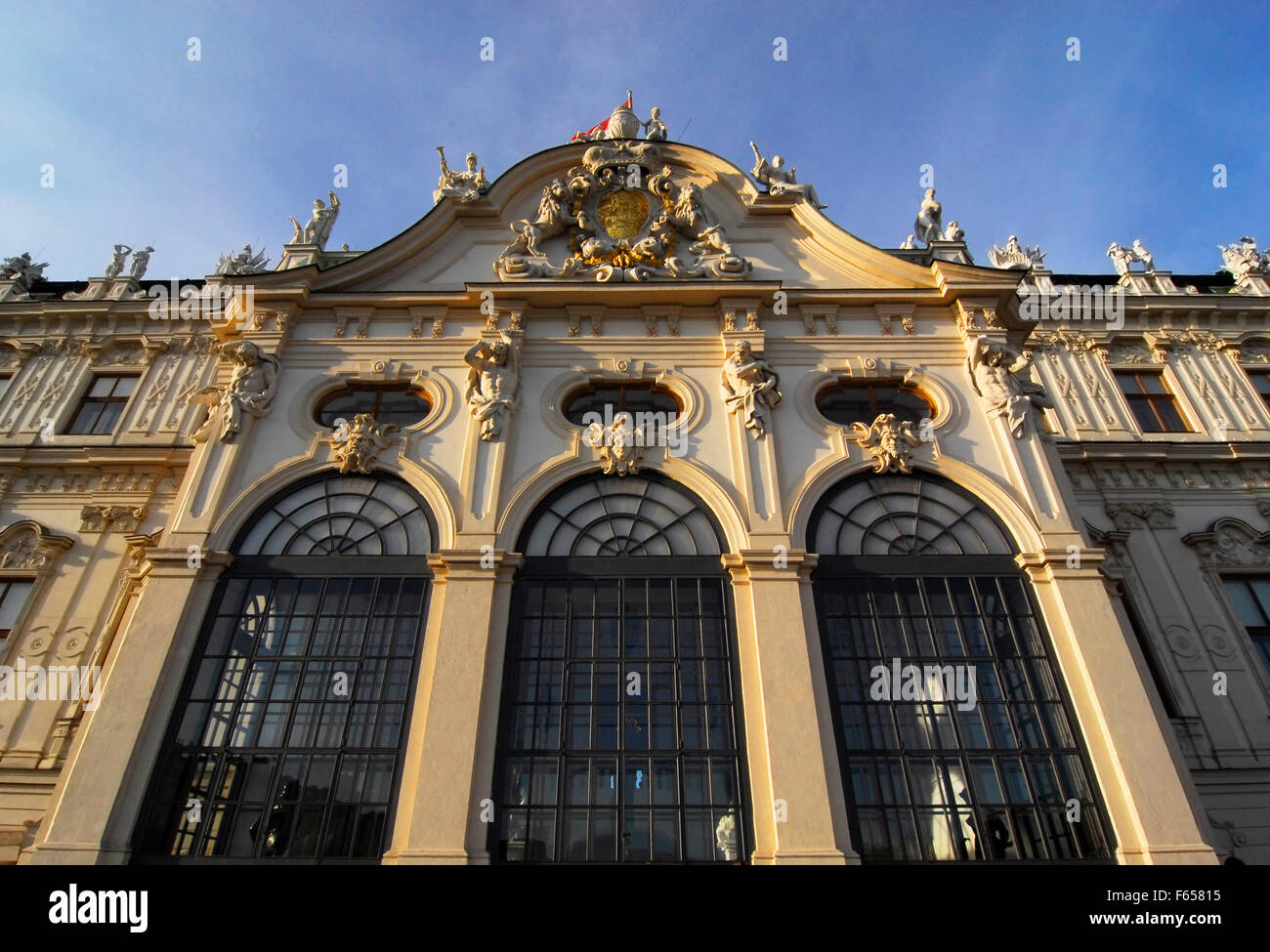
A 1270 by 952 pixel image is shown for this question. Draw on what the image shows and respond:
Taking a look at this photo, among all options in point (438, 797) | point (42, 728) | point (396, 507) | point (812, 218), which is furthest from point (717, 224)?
point (42, 728)

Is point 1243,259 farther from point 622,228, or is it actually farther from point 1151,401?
point 622,228

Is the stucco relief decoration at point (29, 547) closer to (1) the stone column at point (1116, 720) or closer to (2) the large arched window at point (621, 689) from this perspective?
(2) the large arched window at point (621, 689)

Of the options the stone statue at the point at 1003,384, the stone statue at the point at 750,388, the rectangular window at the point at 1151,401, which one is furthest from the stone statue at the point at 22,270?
the rectangular window at the point at 1151,401

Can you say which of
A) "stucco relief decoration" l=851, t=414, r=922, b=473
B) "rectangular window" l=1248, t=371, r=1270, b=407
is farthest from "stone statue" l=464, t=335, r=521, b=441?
"rectangular window" l=1248, t=371, r=1270, b=407

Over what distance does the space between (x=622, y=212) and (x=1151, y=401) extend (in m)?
14.0

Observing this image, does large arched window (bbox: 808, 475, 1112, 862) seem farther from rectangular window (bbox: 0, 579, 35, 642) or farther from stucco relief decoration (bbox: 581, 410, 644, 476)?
rectangular window (bbox: 0, 579, 35, 642)

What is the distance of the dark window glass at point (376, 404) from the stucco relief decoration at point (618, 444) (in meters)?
3.51

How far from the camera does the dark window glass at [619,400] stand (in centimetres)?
1488

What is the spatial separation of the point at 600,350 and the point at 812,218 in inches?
235

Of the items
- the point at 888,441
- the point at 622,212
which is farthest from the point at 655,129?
the point at 888,441

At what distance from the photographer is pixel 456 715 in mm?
10867

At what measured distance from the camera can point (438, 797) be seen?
10.2 m

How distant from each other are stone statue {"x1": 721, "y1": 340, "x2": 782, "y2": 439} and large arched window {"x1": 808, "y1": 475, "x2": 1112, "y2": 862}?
2.03 m
